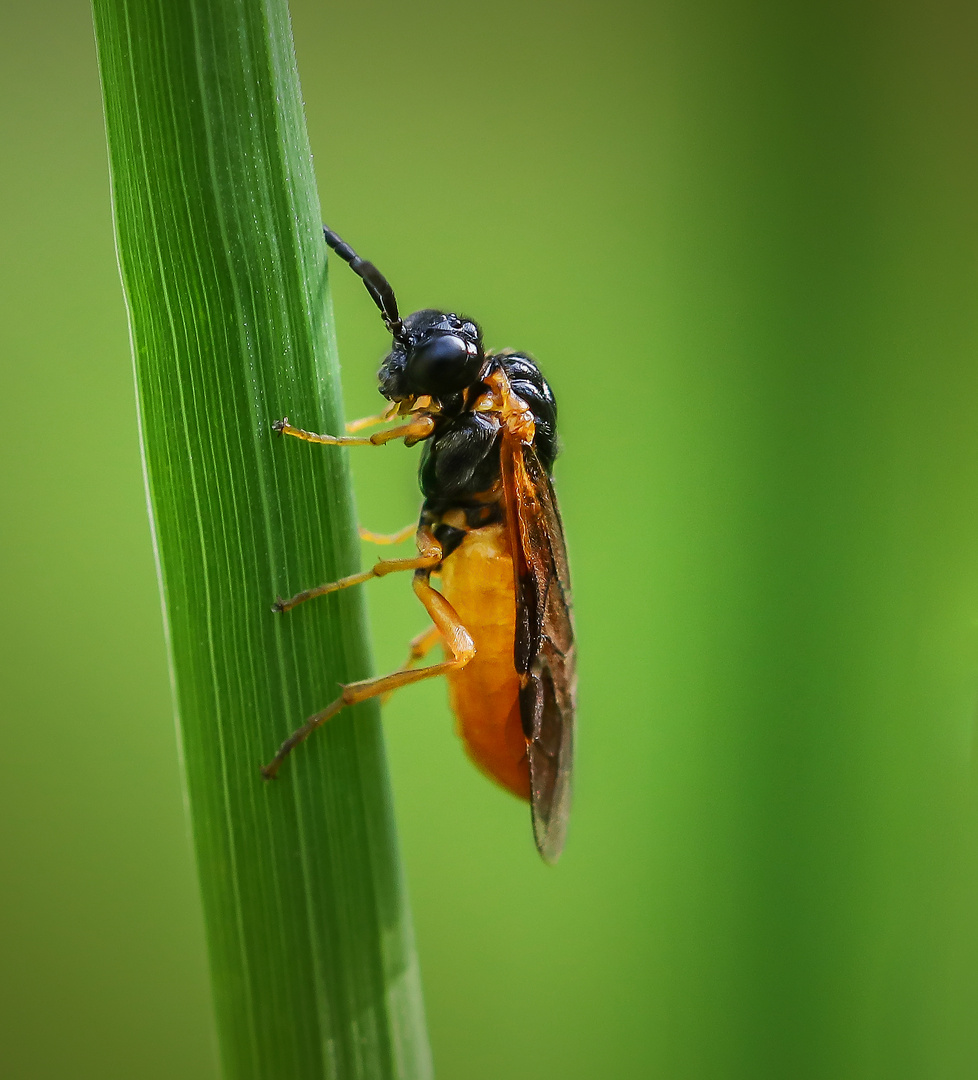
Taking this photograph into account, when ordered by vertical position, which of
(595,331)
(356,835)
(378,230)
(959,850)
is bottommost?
(959,850)

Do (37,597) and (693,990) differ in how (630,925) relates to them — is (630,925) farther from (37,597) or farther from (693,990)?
(37,597)

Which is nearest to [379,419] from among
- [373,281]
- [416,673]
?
[373,281]

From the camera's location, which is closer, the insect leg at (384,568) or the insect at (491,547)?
the insect leg at (384,568)

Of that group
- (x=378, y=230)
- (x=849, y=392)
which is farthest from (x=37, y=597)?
(x=849, y=392)

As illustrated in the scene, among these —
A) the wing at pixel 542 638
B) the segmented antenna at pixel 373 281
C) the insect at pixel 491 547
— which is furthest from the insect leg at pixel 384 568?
the segmented antenna at pixel 373 281

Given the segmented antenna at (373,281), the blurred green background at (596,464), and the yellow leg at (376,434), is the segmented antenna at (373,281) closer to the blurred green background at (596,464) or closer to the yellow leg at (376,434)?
the yellow leg at (376,434)

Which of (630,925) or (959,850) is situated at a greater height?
(959,850)

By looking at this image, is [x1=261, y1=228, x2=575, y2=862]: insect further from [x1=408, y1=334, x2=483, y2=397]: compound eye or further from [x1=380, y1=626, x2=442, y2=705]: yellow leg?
[x1=380, y1=626, x2=442, y2=705]: yellow leg

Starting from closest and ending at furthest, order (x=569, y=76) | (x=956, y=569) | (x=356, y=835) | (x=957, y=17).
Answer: (x=356, y=835) < (x=956, y=569) < (x=957, y=17) < (x=569, y=76)
